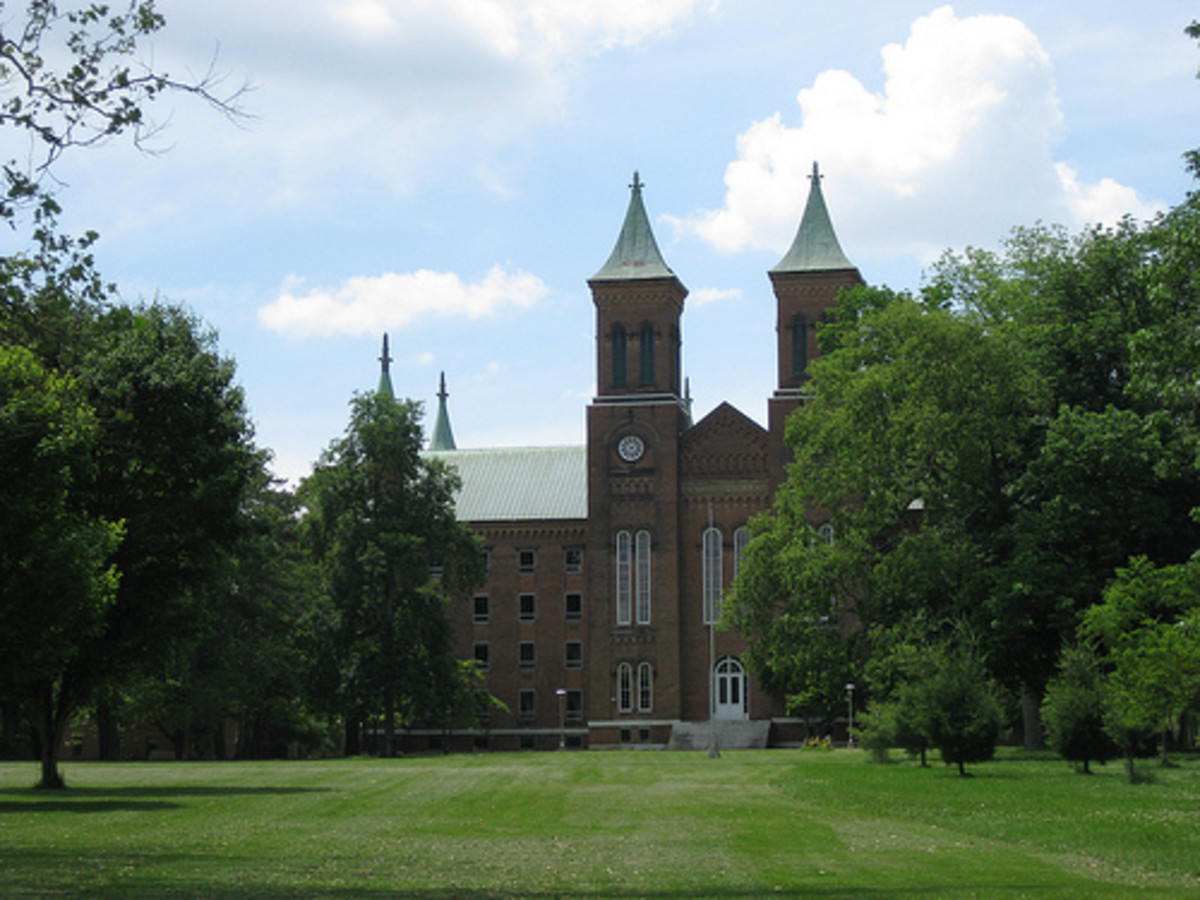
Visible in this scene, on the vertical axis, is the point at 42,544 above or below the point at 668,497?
below

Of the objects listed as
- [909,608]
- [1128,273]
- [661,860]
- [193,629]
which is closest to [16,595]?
[193,629]

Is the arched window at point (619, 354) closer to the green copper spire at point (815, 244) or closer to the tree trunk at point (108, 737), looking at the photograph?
the green copper spire at point (815, 244)

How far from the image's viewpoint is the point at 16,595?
28859 mm

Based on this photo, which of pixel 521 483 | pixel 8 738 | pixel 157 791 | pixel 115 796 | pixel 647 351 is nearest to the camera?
pixel 115 796

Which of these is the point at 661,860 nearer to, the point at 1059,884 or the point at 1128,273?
the point at 1059,884

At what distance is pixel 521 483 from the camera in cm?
8512

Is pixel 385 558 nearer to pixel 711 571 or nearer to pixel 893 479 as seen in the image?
pixel 711 571

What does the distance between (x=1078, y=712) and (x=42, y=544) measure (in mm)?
22023

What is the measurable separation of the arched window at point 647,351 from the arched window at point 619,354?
0.71 meters

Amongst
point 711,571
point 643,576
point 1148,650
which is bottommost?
point 1148,650

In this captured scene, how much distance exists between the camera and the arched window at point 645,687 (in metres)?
75.1

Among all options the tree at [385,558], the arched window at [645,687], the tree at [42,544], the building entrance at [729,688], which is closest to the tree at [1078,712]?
the tree at [42,544]

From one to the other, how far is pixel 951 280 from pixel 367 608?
25.6m

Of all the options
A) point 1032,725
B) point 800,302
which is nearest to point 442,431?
point 800,302
